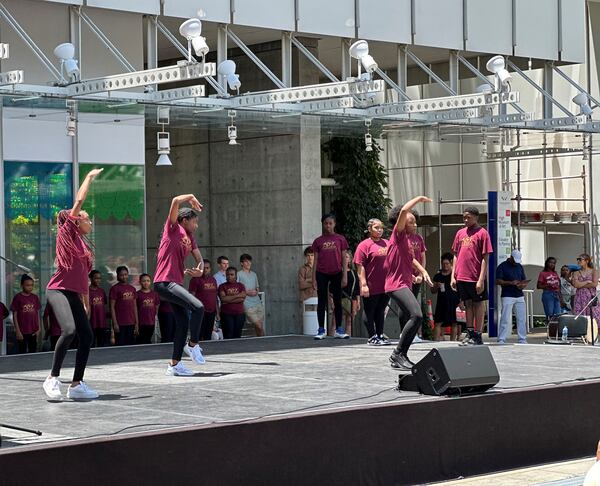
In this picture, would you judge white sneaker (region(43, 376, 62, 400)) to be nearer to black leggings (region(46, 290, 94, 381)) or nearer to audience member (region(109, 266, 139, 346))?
black leggings (region(46, 290, 94, 381))

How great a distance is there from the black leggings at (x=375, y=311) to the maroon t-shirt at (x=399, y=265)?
9.41ft

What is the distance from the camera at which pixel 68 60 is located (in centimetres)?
1577

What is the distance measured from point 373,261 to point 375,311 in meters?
0.73

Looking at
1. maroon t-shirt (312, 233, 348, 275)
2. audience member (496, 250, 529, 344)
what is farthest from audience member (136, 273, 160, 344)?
audience member (496, 250, 529, 344)

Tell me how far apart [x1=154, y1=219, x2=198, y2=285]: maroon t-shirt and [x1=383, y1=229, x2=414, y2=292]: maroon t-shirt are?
220 cm

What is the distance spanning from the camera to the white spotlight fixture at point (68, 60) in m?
15.6

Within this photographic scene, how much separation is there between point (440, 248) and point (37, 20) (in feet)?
40.2

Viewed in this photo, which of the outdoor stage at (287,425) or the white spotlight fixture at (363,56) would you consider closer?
the outdoor stage at (287,425)

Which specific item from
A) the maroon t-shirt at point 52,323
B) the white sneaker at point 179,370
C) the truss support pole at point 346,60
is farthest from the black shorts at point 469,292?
the maroon t-shirt at point 52,323

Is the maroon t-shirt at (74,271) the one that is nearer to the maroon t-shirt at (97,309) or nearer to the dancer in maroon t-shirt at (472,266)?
the maroon t-shirt at (97,309)

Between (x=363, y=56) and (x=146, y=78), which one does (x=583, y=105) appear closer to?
(x=363, y=56)

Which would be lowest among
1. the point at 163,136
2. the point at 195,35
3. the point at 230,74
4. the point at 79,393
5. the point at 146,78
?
the point at 79,393

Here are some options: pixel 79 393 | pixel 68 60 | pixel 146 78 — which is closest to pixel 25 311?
pixel 68 60

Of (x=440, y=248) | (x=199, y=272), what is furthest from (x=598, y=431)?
(x=440, y=248)
